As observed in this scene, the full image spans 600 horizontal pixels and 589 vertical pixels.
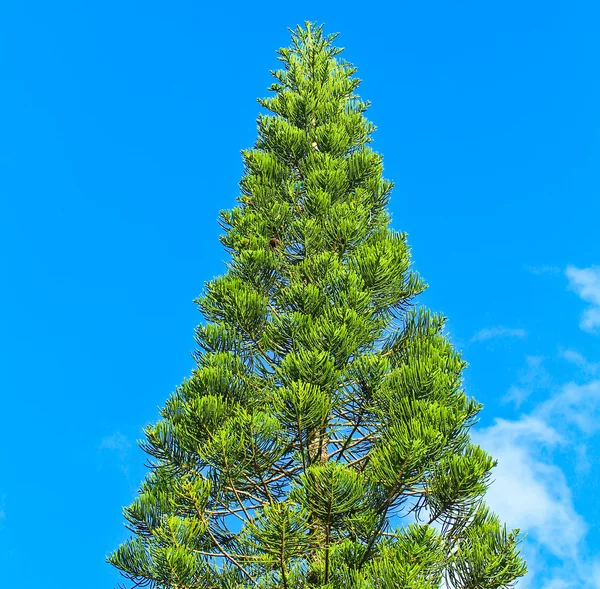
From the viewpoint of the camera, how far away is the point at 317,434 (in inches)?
241

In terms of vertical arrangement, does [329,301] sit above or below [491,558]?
above

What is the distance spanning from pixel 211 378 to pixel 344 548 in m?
1.67

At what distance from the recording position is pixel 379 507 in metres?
5.38

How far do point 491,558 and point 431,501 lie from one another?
543 millimetres

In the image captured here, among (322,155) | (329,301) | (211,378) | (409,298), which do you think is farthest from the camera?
(322,155)

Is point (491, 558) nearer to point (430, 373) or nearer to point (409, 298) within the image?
point (430, 373)

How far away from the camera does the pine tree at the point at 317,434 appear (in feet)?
16.9

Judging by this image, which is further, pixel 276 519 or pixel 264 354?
pixel 264 354

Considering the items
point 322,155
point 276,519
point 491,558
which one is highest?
point 322,155

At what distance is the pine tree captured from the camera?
16.9ft

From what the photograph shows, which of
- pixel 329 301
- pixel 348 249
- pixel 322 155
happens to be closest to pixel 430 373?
pixel 329 301

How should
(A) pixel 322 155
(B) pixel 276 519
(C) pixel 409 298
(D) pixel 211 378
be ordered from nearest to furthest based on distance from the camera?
(B) pixel 276 519
(D) pixel 211 378
(C) pixel 409 298
(A) pixel 322 155

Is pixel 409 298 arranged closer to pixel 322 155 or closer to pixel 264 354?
pixel 264 354

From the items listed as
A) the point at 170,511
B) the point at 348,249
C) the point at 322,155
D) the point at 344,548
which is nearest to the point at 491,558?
the point at 344,548
